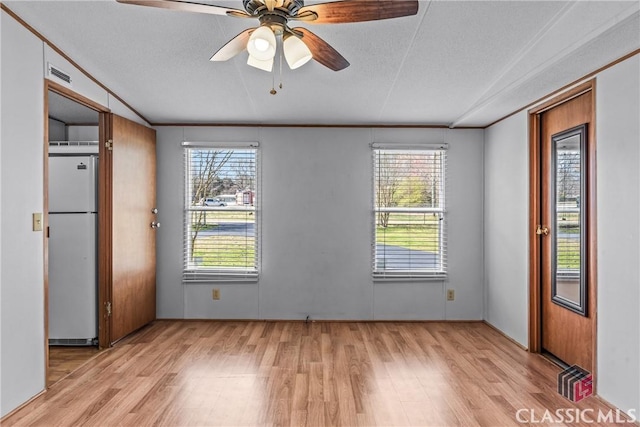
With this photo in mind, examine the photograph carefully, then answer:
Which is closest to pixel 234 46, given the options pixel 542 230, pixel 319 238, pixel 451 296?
pixel 319 238

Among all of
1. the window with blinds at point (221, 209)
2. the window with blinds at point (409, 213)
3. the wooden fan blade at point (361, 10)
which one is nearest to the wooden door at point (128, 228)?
the window with blinds at point (221, 209)

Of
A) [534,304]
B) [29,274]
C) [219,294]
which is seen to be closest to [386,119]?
[534,304]

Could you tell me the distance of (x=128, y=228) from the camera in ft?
12.9

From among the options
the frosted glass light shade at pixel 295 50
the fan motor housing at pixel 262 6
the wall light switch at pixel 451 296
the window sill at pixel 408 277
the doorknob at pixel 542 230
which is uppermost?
the fan motor housing at pixel 262 6

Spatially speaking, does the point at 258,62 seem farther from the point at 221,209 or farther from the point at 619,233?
the point at 221,209

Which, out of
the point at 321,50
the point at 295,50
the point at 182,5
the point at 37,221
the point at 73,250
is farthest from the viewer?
the point at 73,250

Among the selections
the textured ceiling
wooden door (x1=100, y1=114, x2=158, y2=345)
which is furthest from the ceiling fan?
wooden door (x1=100, y1=114, x2=158, y2=345)

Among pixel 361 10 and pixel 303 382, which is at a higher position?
pixel 361 10

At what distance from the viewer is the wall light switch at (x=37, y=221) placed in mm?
2619

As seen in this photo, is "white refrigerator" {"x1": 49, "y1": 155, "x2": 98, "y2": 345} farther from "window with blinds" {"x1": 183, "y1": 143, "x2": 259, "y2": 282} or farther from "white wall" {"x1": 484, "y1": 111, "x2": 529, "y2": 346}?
"white wall" {"x1": 484, "y1": 111, "x2": 529, "y2": 346}

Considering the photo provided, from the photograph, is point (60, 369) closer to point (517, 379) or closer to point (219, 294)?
point (219, 294)

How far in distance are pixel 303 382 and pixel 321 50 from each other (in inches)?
88.0

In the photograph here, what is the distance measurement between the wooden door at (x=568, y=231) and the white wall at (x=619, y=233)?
0.11 m

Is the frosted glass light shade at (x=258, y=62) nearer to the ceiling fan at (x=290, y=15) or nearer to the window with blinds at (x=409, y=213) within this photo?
the ceiling fan at (x=290, y=15)
